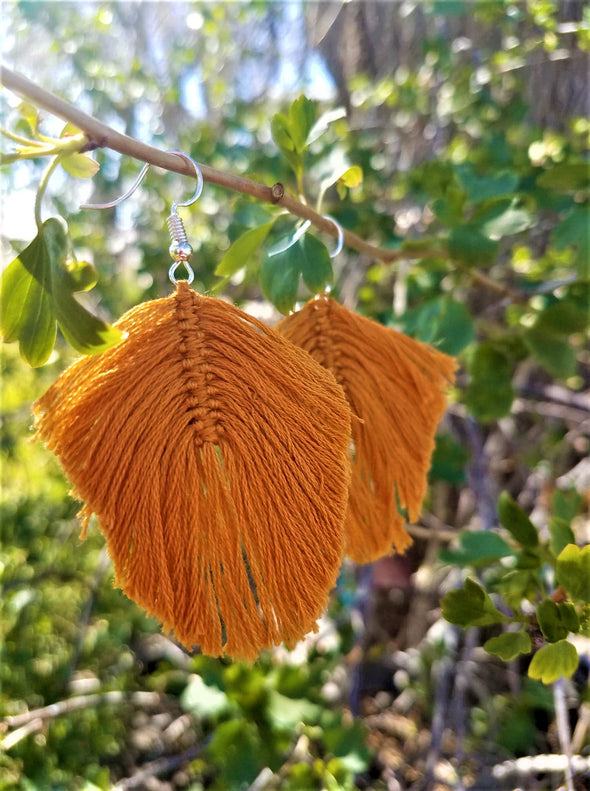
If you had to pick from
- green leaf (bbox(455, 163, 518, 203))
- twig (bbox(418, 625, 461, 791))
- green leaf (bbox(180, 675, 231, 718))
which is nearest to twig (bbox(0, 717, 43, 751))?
green leaf (bbox(180, 675, 231, 718))

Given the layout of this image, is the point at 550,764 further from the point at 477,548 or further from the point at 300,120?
the point at 300,120

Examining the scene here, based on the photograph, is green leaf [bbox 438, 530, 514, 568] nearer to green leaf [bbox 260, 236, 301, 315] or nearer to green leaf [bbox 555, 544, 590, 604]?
green leaf [bbox 555, 544, 590, 604]

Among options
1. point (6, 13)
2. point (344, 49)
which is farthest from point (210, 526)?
point (344, 49)

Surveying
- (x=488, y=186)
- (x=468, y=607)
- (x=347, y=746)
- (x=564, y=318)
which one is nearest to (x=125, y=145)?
(x=468, y=607)

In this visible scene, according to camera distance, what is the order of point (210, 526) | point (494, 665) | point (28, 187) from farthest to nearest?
point (28, 187), point (494, 665), point (210, 526)

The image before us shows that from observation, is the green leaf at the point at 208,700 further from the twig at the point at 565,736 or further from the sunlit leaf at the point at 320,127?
the sunlit leaf at the point at 320,127

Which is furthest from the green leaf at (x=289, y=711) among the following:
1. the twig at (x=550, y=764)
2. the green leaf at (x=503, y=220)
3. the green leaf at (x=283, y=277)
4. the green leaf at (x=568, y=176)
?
the green leaf at (x=568, y=176)

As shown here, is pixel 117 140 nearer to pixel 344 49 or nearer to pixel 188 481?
pixel 188 481
